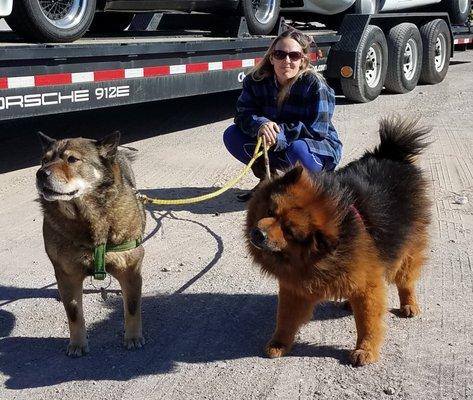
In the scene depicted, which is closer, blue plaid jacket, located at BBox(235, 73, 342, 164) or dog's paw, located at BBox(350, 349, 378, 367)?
dog's paw, located at BBox(350, 349, 378, 367)

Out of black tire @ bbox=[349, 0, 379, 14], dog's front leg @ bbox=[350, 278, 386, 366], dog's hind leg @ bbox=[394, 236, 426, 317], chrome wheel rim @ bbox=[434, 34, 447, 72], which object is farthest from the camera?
chrome wheel rim @ bbox=[434, 34, 447, 72]

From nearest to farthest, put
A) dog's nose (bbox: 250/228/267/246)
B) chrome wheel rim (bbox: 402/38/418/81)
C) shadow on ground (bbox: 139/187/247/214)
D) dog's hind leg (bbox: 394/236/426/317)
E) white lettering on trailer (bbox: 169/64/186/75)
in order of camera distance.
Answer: dog's nose (bbox: 250/228/267/246) < dog's hind leg (bbox: 394/236/426/317) < shadow on ground (bbox: 139/187/247/214) < white lettering on trailer (bbox: 169/64/186/75) < chrome wheel rim (bbox: 402/38/418/81)

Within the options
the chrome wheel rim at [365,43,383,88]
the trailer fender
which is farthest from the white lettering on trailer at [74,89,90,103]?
the chrome wheel rim at [365,43,383,88]

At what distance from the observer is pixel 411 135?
12.6ft

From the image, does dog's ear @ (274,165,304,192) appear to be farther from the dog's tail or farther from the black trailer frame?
the black trailer frame

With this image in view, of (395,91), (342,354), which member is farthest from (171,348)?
(395,91)

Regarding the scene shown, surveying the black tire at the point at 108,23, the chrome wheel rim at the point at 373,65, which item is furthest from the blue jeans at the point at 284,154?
the chrome wheel rim at the point at 373,65

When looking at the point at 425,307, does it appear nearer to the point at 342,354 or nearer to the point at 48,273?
the point at 342,354

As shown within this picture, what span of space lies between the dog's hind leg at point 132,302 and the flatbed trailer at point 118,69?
2.80 m

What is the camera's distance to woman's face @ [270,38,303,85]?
5168 mm

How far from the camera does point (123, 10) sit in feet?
25.5

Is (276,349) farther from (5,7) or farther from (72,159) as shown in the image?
(5,7)

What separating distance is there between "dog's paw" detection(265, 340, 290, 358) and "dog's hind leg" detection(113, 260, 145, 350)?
2.23 ft

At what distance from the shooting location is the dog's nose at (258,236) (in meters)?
2.94
